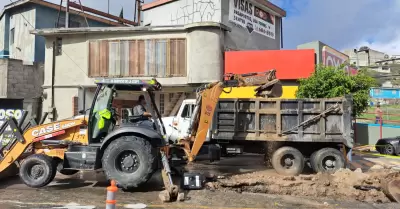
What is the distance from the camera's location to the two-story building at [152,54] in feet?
54.9

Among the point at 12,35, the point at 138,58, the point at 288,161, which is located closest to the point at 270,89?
the point at 288,161

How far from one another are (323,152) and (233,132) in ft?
8.46

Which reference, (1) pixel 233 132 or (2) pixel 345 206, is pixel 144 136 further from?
(2) pixel 345 206

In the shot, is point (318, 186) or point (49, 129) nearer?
point (318, 186)

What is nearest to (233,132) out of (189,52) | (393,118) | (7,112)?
(189,52)

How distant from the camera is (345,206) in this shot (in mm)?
6480

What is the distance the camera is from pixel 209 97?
8938 millimetres

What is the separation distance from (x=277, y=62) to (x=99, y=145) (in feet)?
38.0

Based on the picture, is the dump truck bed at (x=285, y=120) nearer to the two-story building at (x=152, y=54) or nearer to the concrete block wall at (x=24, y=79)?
the two-story building at (x=152, y=54)

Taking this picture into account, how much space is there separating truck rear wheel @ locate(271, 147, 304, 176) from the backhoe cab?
363 cm

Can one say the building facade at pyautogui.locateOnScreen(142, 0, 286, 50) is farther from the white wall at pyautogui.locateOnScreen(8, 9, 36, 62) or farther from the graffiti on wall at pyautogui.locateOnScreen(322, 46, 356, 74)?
the white wall at pyautogui.locateOnScreen(8, 9, 36, 62)

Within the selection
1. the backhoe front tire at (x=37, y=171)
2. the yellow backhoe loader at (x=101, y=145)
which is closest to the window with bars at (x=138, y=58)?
the yellow backhoe loader at (x=101, y=145)

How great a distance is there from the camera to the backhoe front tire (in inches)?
290

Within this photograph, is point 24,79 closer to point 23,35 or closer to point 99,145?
point 23,35
